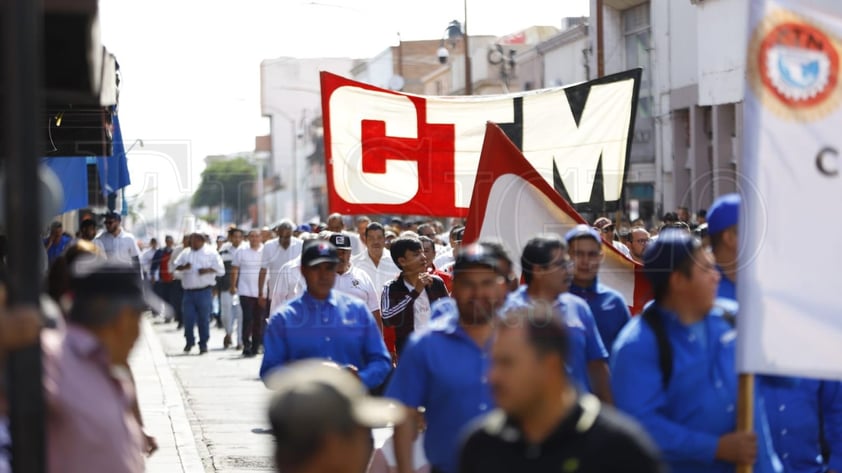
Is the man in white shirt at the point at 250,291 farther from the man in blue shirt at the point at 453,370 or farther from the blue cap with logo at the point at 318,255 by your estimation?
the man in blue shirt at the point at 453,370

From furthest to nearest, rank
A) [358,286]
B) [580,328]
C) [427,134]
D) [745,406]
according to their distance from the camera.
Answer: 1. [427,134]
2. [358,286]
3. [580,328]
4. [745,406]

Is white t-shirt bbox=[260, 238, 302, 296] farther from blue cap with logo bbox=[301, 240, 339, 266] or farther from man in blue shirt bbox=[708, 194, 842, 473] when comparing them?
man in blue shirt bbox=[708, 194, 842, 473]

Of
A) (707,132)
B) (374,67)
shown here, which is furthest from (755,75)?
(374,67)

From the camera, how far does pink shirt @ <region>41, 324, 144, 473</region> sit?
4.13 metres

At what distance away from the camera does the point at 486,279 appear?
19.8 ft

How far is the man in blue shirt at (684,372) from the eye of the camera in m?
5.19

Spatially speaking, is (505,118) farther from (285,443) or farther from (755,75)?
(285,443)

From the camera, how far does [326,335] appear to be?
791cm

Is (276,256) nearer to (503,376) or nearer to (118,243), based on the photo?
(118,243)

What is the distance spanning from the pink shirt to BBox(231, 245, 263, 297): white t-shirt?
16541 mm

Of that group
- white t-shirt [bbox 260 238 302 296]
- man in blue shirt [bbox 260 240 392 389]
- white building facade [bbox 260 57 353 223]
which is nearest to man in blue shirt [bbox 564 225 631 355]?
man in blue shirt [bbox 260 240 392 389]

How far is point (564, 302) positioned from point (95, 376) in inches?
112

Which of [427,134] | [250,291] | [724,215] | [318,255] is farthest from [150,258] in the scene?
[724,215]

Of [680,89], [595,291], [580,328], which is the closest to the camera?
[580,328]
